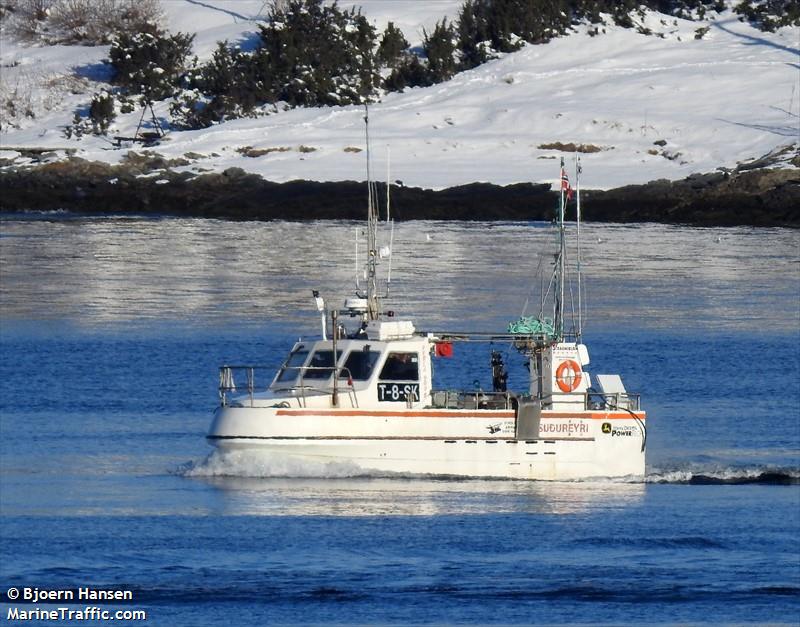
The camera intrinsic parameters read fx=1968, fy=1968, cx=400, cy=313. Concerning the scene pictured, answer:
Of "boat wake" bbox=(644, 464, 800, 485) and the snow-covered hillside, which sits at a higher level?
the snow-covered hillside

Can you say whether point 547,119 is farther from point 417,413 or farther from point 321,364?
point 417,413

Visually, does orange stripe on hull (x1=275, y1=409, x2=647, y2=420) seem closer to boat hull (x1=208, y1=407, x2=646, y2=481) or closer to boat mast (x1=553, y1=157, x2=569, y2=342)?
boat hull (x1=208, y1=407, x2=646, y2=481)

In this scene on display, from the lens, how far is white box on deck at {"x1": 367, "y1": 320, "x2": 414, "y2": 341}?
91.0 feet

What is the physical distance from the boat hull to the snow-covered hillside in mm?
43068

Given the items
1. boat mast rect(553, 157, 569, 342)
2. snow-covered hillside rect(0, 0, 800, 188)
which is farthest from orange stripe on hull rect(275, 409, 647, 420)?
snow-covered hillside rect(0, 0, 800, 188)

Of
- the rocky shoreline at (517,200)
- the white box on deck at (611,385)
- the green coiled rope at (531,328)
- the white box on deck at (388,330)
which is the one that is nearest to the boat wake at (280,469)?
the white box on deck at (611,385)

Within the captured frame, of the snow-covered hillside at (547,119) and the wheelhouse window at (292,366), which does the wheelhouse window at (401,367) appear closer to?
the wheelhouse window at (292,366)

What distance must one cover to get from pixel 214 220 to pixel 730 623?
172 ft

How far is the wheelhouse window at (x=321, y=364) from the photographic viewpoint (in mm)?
27469

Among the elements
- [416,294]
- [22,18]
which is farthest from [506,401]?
[22,18]

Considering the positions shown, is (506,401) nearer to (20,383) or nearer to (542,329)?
(542,329)

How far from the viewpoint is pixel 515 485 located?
1055 inches

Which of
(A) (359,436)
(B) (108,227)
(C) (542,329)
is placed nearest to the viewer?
(A) (359,436)

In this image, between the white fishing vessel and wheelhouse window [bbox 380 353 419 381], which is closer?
the white fishing vessel
